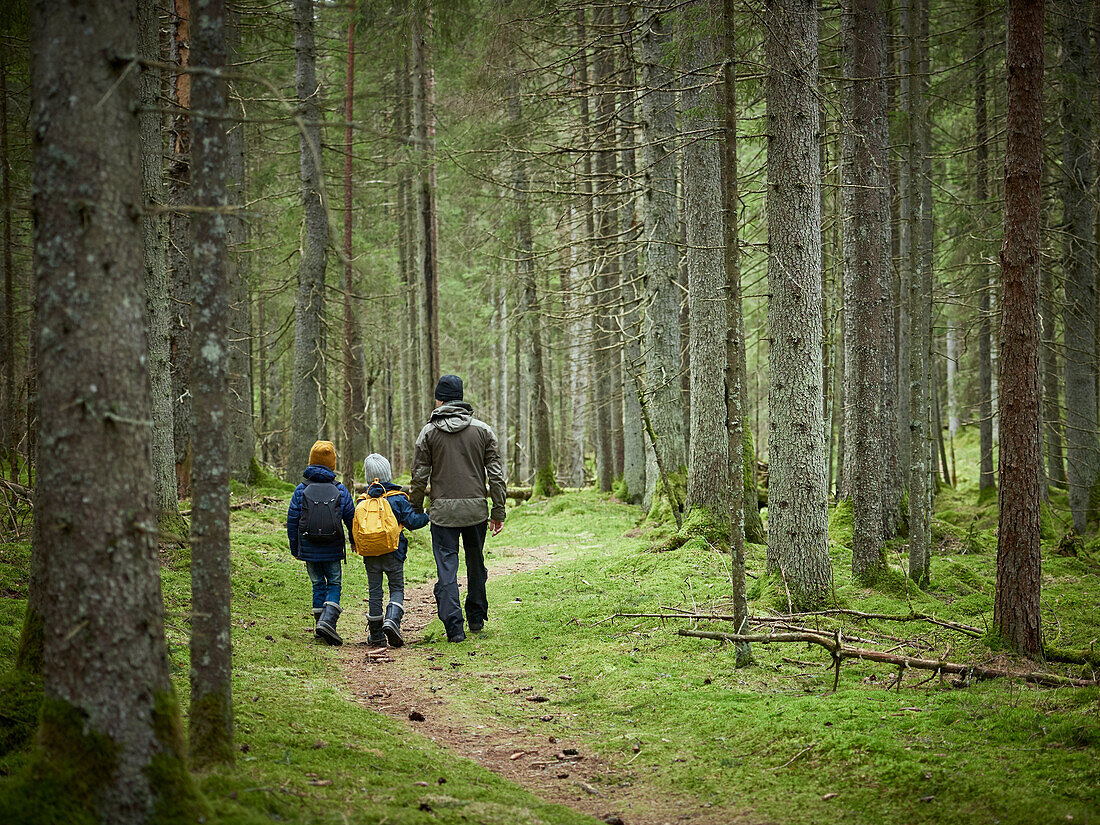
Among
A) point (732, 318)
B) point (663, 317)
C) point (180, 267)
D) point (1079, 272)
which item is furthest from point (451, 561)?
point (1079, 272)

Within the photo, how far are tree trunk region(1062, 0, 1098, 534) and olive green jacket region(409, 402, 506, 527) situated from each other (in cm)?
1113

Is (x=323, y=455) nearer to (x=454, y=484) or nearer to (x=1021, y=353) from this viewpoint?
(x=454, y=484)

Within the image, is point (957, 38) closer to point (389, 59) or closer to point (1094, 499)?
point (1094, 499)

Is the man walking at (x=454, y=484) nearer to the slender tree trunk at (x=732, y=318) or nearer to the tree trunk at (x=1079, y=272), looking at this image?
the slender tree trunk at (x=732, y=318)

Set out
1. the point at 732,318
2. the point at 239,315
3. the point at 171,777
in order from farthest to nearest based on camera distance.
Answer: the point at 239,315 < the point at 732,318 < the point at 171,777

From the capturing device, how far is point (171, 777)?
2836 mm

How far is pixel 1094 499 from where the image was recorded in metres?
13.6

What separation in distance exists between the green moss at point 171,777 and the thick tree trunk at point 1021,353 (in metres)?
5.81

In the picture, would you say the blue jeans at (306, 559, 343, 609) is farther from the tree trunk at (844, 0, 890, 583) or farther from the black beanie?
the tree trunk at (844, 0, 890, 583)

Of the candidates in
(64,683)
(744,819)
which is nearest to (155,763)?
(64,683)

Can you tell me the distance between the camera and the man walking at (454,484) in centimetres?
757

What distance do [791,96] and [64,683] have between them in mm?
7554

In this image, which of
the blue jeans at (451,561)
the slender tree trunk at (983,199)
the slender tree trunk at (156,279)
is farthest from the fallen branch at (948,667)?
the slender tree trunk at (156,279)

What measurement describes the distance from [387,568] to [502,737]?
2.79 m
